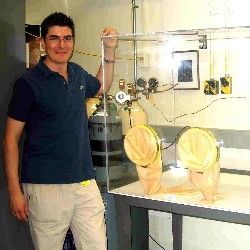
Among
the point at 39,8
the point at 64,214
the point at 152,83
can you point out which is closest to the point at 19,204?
the point at 64,214

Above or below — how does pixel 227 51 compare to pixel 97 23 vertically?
below

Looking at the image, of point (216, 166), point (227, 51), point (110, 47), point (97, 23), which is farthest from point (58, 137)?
point (97, 23)

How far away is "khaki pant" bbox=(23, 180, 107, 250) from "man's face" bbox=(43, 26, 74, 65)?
626mm

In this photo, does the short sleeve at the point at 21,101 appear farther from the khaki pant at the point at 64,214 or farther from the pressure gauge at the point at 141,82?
the pressure gauge at the point at 141,82

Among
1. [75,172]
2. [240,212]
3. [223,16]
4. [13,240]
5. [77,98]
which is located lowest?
[13,240]

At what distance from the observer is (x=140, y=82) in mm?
2998

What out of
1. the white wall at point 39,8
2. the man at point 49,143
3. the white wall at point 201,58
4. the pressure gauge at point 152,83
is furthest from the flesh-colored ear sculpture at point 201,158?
the white wall at point 39,8

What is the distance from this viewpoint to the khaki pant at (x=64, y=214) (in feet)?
6.95

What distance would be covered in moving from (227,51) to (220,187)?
89 centimetres

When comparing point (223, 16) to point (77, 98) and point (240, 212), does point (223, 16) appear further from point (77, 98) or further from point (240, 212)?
point (240, 212)

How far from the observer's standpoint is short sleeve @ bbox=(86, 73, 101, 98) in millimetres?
2404

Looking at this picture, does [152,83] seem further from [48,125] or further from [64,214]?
[64,214]

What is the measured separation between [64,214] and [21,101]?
597mm

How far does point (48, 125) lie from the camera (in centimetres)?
210
